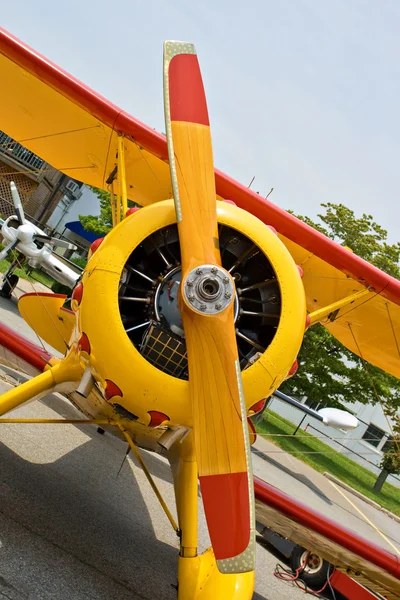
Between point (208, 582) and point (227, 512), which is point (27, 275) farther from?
point (227, 512)

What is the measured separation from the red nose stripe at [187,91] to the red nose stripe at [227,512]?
7.96 ft

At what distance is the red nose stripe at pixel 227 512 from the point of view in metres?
3.33

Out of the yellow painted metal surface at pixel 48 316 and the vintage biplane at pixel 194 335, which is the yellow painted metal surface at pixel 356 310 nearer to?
the vintage biplane at pixel 194 335

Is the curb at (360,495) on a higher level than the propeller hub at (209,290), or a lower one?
lower

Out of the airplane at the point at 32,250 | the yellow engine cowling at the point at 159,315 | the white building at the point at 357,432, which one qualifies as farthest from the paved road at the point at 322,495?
the yellow engine cowling at the point at 159,315

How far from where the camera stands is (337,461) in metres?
22.1

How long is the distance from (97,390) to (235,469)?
1.37 metres

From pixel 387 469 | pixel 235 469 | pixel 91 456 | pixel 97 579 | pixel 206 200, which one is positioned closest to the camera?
pixel 235 469

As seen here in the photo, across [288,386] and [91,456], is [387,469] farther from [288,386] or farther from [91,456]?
[91,456]

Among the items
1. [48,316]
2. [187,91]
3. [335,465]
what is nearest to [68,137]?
[48,316]

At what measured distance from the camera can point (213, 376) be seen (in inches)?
143

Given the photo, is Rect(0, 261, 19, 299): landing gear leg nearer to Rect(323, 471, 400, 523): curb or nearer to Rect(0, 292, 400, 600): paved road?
Rect(0, 292, 400, 600): paved road

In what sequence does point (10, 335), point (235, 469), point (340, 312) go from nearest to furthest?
1. point (235, 469)
2. point (10, 335)
3. point (340, 312)

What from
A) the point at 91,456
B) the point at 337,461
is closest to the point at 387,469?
the point at 337,461
